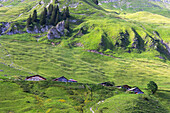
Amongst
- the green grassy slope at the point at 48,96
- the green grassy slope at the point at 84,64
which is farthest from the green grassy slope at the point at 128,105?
the green grassy slope at the point at 84,64

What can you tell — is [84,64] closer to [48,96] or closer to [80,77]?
[80,77]

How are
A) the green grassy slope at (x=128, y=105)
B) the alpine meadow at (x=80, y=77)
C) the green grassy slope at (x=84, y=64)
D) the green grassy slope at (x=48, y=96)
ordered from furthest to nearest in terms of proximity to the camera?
1. the green grassy slope at (x=84, y=64)
2. the alpine meadow at (x=80, y=77)
3. the green grassy slope at (x=128, y=105)
4. the green grassy slope at (x=48, y=96)

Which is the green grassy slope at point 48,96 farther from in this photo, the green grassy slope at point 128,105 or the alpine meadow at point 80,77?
the green grassy slope at point 128,105

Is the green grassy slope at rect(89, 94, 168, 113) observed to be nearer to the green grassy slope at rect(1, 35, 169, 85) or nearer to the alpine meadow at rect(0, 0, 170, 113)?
the alpine meadow at rect(0, 0, 170, 113)

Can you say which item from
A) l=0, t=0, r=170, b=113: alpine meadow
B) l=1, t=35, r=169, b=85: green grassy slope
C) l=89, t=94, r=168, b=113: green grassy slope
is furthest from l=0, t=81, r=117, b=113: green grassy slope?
l=1, t=35, r=169, b=85: green grassy slope

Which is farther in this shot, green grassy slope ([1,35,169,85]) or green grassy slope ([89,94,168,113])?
green grassy slope ([1,35,169,85])

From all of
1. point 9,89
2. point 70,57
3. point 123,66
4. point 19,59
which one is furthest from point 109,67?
point 9,89

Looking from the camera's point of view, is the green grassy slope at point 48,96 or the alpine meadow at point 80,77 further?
the alpine meadow at point 80,77

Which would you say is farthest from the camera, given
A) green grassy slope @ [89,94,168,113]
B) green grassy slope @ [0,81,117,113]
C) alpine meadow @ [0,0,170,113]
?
alpine meadow @ [0,0,170,113]

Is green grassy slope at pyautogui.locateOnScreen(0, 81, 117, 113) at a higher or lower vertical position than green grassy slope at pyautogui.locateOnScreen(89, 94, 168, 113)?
higher

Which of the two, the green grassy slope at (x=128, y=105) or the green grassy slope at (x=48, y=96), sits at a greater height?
the green grassy slope at (x=48, y=96)

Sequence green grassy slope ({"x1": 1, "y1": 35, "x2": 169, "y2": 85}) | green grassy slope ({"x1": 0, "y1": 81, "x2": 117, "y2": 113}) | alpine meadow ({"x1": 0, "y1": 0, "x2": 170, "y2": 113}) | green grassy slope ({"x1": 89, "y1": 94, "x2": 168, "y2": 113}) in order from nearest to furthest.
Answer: green grassy slope ({"x1": 0, "y1": 81, "x2": 117, "y2": 113}), green grassy slope ({"x1": 89, "y1": 94, "x2": 168, "y2": 113}), alpine meadow ({"x1": 0, "y1": 0, "x2": 170, "y2": 113}), green grassy slope ({"x1": 1, "y1": 35, "x2": 169, "y2": 85})

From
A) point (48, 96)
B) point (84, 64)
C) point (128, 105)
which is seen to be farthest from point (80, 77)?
point (128, 105)
